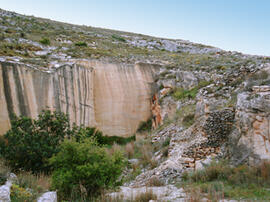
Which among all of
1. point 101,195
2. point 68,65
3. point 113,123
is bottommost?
point 113,123

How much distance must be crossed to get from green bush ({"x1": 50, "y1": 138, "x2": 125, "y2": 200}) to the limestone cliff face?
6534mm

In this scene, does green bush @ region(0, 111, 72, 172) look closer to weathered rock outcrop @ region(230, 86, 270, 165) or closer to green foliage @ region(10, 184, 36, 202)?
green foliage @ region(10, 184, 36, 202)

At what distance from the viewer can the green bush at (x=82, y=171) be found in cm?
493

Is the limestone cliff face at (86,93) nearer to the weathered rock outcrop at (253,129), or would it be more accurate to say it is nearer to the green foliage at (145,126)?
the green foliage at (145,126)

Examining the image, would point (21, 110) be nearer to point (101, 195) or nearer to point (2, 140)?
point (2, 140)

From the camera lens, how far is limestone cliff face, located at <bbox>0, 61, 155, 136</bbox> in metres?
10.9

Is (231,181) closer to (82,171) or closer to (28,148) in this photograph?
(82,171)

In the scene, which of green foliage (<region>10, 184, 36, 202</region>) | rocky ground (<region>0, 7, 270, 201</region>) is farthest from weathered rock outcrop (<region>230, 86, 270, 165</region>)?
green foliage (<region>10, 184, 36, 202</region>)

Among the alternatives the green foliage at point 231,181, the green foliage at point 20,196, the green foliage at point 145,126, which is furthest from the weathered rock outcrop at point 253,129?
the green foliage at point 145,126

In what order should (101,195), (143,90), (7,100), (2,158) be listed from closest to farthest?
(101,195)
(2,158)
(7,100)
(143,90)

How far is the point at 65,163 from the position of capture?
518cm

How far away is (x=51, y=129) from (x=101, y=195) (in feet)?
15.1

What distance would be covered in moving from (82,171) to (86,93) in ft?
31.5

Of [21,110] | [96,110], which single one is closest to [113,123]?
[96,110]
